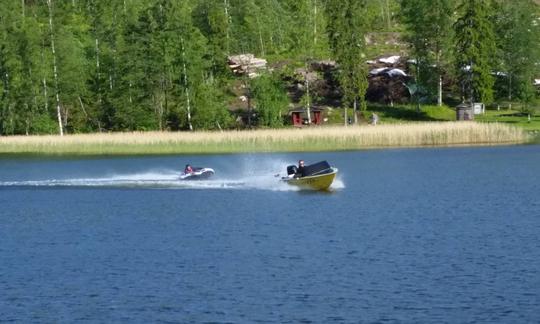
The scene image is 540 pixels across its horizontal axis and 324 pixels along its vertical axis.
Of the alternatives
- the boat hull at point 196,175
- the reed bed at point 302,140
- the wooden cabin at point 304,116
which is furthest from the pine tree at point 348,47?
the boat hull at point 196,175

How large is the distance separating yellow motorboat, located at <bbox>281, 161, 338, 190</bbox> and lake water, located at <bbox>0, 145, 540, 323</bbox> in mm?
763

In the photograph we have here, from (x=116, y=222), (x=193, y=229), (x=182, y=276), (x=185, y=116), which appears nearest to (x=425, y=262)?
(x=182, y=276)

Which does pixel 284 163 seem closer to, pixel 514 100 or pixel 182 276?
pixel 182 276

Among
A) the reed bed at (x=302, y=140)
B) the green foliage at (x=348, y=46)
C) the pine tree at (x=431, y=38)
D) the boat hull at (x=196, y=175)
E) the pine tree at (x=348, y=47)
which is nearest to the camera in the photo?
the boat hull at (x=196, y=175)

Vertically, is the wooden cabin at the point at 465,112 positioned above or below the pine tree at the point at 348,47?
below

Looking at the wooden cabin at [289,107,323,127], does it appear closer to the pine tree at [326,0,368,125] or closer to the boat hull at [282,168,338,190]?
the pine tree at [326,0,368,125]

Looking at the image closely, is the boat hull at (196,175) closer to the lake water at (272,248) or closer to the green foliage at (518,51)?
the lake water at (272,248)

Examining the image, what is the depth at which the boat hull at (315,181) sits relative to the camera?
170 feet

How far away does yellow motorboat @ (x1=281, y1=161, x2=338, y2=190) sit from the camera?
5191 cm

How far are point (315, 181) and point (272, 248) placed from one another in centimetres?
1699

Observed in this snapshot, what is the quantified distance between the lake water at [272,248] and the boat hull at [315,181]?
0.67 metres

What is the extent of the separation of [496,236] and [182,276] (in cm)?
1213

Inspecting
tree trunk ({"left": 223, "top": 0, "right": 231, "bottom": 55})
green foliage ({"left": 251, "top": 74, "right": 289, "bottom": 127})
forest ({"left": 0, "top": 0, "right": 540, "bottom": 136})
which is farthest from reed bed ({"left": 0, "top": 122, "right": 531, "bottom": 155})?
tree trunk ({"left": 223, "top": 0, "right": 231, "bottom": 55})

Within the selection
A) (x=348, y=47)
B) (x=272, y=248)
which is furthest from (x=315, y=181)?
(x=348, y=47)
